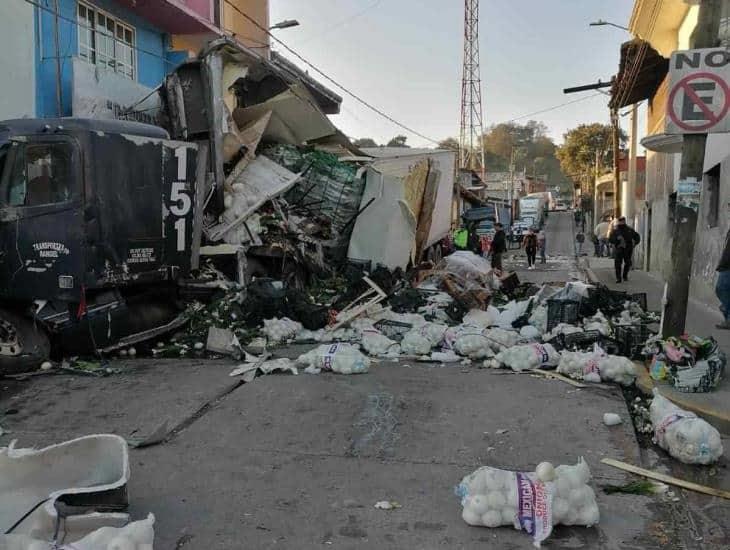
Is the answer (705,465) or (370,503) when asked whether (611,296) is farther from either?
(370,503)

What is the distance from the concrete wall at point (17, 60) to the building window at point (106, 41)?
53.1 inches

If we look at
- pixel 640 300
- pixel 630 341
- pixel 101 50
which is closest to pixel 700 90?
pixel 630 341

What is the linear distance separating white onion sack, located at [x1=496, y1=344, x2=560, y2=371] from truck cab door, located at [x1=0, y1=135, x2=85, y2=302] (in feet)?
15.3

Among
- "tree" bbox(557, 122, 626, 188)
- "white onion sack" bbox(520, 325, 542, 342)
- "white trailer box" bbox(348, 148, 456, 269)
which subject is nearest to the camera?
"white onion sack" bbox(520, 325, 542, 342)

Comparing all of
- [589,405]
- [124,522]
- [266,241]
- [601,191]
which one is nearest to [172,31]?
[266,241]

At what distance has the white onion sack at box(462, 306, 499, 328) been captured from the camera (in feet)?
31.6

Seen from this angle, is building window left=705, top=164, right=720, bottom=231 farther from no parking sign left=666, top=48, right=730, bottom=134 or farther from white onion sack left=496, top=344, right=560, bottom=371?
white onion sack left=496, top=344, right=560, bottom=371

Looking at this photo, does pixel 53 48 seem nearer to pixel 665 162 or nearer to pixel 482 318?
pixel 482 318

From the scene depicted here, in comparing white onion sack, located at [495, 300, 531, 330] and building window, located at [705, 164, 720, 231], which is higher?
building window, located at [705, 164, 720, 231]

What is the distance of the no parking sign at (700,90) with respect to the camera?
640cm

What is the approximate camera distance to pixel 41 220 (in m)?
7.14

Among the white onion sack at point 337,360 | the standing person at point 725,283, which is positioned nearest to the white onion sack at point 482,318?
the white onion sack at point 337,360

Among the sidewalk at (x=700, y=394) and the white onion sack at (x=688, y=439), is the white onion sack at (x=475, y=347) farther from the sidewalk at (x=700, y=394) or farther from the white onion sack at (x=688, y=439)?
the white onion sack at (x=688, y=439)

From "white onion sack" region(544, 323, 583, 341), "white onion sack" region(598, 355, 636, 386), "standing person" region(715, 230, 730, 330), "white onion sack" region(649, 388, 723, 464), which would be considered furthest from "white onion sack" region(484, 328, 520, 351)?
"white onion sack" region(649, 388, 723, 464)
